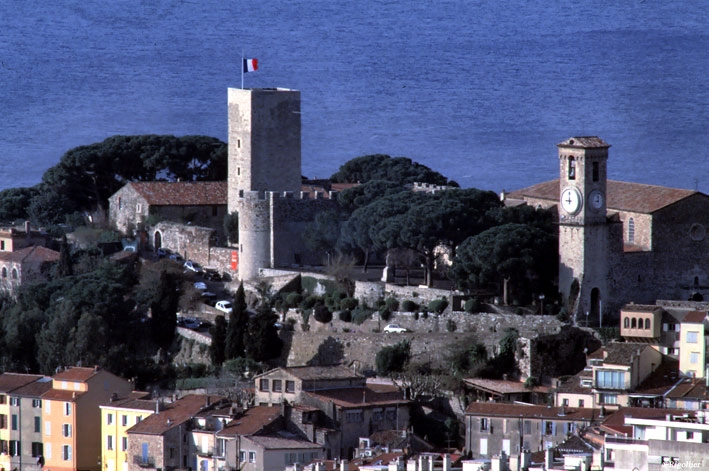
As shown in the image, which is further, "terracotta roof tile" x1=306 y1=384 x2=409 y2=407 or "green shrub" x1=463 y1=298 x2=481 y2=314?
"green shrub" x1=463 y1=298 x2=481 y2=314

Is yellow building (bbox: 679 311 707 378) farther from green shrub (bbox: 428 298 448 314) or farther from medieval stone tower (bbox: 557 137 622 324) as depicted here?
green shrub (bbox: 428 298 448 314)

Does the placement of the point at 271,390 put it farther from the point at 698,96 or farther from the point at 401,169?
the point at 698,96

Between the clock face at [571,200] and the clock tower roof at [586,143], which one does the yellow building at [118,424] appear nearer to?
the clock face at [571,200]

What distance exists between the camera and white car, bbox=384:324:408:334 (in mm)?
48250

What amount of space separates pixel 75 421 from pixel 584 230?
11187 millimetres

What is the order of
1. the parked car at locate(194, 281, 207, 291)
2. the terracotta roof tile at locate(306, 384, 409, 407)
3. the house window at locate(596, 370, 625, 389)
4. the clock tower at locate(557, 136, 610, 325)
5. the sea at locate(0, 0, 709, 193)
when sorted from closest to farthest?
the house window at locate(596, 370, 625, 389), the terracotta roof tile at locate(306, 384, 409, 407), the clock tower at locate(557, 136, 610, 325), the parked car at locate(194, 281, 207, 291), the sea at locate(0, 0, 709, 193)

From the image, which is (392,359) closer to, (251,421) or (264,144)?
(251,421)

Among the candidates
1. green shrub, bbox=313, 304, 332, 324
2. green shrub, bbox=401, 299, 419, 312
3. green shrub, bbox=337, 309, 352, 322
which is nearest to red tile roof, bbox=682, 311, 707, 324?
green shrub, bbox=401, 299, 419, 312

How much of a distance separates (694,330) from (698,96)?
37.1 metres

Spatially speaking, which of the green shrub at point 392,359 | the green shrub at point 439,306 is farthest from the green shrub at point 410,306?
the green shrub at point 392,359

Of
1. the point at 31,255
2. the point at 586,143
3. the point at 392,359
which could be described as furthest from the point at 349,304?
the point at 31,255

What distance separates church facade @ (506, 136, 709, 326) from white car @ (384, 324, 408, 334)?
11.9ft

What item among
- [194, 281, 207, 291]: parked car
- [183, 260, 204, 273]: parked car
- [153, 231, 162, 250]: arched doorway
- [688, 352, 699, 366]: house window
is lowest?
[688, 352, 699, 366]: house window

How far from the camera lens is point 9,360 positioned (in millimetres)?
51156
